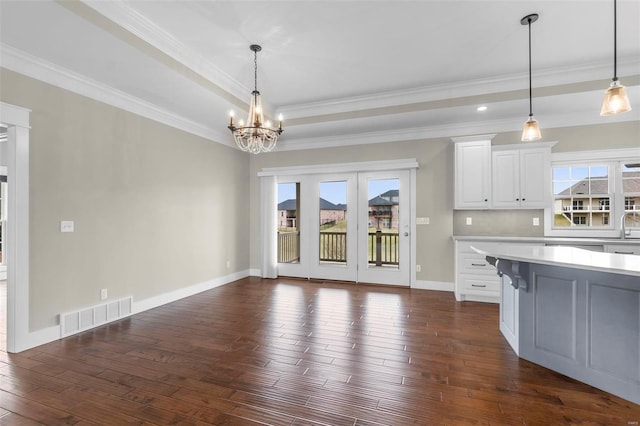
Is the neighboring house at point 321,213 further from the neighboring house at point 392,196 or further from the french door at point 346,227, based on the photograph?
the neighboring house at point 392,196

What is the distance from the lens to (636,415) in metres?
1.96

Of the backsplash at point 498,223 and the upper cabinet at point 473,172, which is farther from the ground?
the upper cabinet at point 473,172

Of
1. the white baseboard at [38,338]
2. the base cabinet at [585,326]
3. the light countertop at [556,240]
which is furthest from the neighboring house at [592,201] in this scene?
the white baseboard at [38,338]

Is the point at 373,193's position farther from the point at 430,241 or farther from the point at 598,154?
the point at 598,154

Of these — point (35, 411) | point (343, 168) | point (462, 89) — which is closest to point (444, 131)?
point (462, 89)

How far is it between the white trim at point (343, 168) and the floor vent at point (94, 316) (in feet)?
11.0

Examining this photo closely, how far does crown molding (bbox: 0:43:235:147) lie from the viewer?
2840 mm

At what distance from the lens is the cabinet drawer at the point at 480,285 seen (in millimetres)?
4469

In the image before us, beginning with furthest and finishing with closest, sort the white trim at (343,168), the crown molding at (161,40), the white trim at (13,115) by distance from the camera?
the white trim at (343,168) → the white trim at (13,115) → the crown molding at (161,40)

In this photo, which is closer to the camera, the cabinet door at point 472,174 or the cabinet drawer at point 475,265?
the cabinet drawer at point 475,265

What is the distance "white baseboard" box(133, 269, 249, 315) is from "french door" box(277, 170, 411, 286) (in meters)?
1.10

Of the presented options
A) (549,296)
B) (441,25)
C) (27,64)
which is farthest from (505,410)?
(27,64)

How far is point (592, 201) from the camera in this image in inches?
182

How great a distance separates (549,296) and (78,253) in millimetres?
4665
